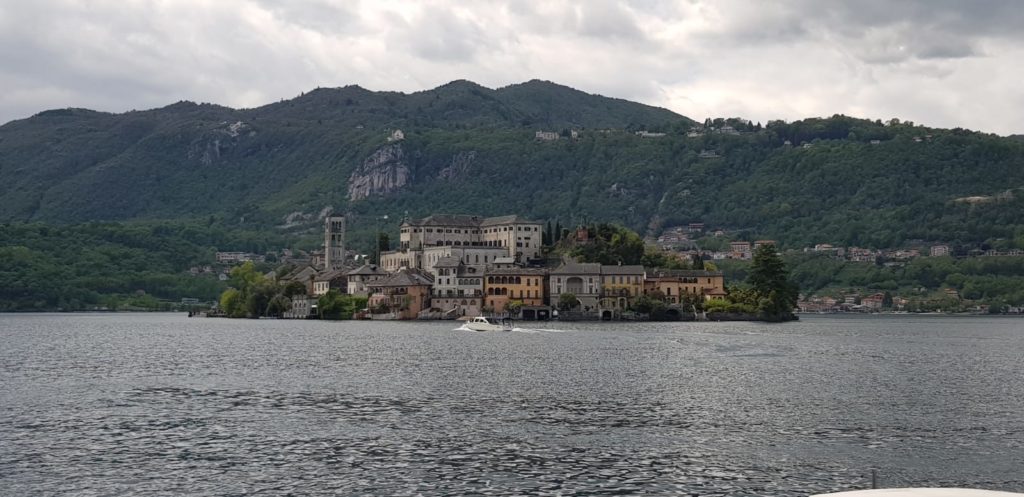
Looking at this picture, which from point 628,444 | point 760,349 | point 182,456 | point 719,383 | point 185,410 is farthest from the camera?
point 760,349

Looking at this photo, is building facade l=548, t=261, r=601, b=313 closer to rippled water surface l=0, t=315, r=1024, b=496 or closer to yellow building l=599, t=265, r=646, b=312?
yellow building l=599, t=265, r=646, b=312

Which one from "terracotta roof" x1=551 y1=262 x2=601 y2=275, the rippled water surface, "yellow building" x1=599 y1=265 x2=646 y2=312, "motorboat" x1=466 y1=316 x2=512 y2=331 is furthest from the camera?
"terracotta roof" x1=551 y1=262 x2=601 y2=275

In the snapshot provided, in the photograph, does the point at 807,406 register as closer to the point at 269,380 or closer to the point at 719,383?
the point at 719,383

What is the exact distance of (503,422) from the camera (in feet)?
182

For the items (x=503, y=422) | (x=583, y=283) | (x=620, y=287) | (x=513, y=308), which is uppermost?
(x=583, y=283)

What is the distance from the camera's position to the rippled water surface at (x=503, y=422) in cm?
4200

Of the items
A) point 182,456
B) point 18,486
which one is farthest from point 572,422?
point 18,486

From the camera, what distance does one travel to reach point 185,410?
6022 cm

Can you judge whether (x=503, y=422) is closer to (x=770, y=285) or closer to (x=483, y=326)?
(x=483, y=326)

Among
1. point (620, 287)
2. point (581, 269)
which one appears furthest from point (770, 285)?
point (581, 269)

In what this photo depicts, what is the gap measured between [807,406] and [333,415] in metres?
24.3

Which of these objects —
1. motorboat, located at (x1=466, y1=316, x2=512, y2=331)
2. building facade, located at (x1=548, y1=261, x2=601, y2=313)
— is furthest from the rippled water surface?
building facade, located at (x1=548, y1=261, x2=601, y2=313)

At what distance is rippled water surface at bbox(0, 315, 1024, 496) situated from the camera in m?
42.0

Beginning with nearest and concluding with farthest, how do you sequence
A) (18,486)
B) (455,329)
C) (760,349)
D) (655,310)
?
(18,486)
(760,349)
(455,329)
(655,310)
